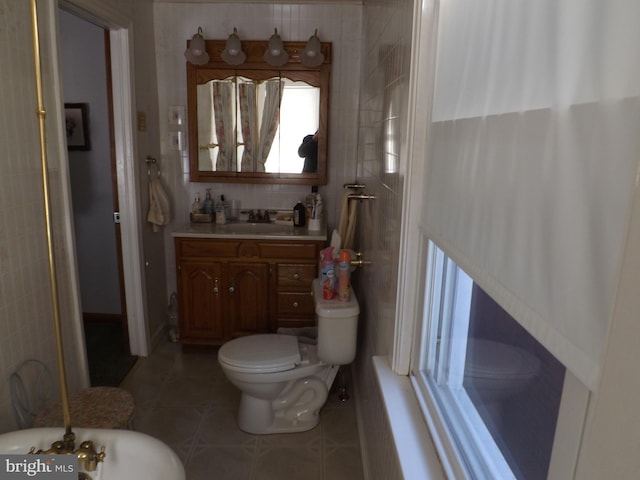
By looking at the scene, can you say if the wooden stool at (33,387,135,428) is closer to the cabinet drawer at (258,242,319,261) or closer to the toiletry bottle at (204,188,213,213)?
the cabinet drawer at (258,242,319,261)

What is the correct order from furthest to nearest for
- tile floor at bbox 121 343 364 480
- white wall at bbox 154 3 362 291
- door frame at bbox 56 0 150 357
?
white wall at bbox 154 3 362 291
door frame at bbox 56 0 150 357
tile floor at bbox 121 343 364 480

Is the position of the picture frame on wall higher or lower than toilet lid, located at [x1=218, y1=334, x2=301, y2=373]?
higher

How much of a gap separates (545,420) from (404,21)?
3.84ft

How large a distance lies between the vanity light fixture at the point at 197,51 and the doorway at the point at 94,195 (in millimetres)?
521

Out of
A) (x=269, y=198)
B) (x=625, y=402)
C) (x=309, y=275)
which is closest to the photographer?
(x=625, y=402)

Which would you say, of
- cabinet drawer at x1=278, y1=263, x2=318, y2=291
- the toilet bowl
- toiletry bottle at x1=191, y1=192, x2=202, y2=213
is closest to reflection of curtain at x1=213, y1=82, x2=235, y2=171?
toiletry bottle at x1=191, y1=192, x2=202, y2=213

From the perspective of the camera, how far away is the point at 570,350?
1.71 ft

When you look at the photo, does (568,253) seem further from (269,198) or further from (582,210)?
(269,198)

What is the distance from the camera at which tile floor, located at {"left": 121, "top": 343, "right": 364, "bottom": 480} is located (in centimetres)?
200

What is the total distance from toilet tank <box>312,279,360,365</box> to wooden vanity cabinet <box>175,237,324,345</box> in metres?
0.73

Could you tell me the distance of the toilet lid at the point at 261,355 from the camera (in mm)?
2086

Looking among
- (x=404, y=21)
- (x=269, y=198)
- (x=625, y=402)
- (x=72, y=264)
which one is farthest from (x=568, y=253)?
(x=269, y=198)

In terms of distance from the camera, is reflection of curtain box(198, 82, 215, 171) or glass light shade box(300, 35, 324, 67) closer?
glass light shade box(300, 35, 324, 67)

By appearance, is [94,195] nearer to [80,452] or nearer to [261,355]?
[261,355]
